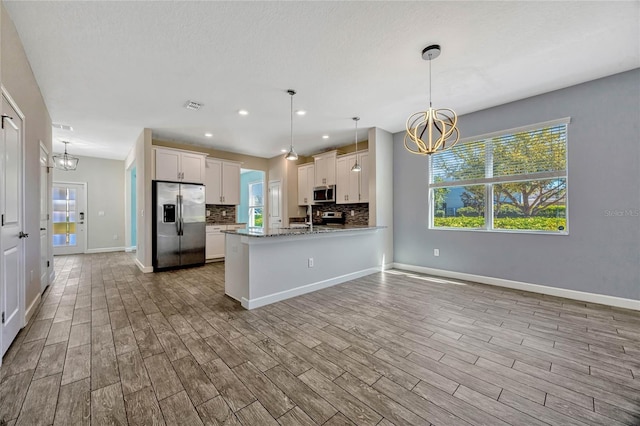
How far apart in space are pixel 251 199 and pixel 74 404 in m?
8.53

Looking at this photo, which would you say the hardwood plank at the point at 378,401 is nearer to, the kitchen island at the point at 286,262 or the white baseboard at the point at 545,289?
the kitchen island at the point at 286,262

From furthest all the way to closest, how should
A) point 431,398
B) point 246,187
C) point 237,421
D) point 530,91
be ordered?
point 246,187 < point 530,91 < point 431,398 < point 237,421

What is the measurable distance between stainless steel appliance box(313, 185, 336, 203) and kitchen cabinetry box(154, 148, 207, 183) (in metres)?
2.61

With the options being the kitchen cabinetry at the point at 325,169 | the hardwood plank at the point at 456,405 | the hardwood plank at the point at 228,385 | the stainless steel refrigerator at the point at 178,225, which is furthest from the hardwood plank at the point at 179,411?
the kitchen cabinetry at the point at 325,169

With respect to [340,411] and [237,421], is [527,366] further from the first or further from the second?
[237,421]

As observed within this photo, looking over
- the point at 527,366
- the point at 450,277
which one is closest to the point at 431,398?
the point at 527,366

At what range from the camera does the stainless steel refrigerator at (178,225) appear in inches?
200

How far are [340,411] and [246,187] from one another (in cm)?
934

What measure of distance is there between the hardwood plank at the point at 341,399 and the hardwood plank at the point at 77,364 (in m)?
1.58

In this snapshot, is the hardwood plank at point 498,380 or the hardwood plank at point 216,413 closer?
the hardwood plank at point 216,413

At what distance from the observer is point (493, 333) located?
2473 millimetres

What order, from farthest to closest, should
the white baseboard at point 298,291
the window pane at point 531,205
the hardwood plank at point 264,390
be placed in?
the window pane at point 531,205
the white baseboard at point 298,291
the hardwood plank at point 264,390

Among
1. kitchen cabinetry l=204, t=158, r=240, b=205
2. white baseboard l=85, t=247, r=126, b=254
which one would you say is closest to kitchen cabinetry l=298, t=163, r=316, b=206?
kitchen cabinetry l=204, t=158, r=240, b=205

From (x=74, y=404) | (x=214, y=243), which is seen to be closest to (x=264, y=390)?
(x=74, y=404)
